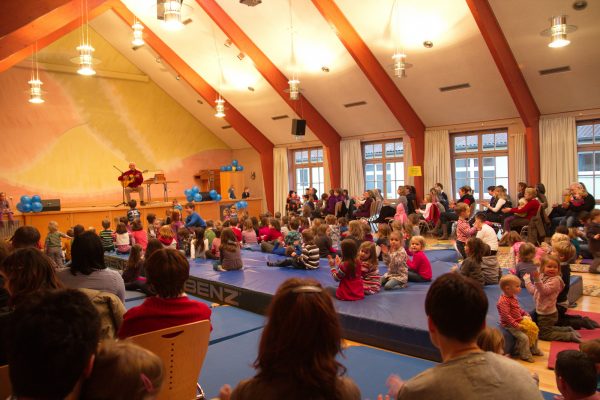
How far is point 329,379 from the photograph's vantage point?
1.31 m

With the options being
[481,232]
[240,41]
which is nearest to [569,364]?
[481,232]

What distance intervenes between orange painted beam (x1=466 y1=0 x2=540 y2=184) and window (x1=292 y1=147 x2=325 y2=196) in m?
6.83

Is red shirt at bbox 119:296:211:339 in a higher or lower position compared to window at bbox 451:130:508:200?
lower

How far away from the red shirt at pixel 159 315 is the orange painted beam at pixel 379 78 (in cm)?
819

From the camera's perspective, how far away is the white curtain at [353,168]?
14.2 meters

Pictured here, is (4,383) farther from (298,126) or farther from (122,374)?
(298,126)

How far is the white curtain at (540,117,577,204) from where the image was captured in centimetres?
1042

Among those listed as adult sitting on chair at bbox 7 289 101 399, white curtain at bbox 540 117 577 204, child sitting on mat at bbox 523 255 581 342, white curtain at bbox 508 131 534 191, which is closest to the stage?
child sitting on mat at bbox 523 255 581 342

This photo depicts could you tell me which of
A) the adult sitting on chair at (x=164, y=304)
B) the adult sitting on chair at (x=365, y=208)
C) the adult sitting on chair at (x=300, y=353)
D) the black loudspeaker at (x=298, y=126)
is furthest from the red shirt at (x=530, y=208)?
the adult sitting on chair at (x=300, y=353)

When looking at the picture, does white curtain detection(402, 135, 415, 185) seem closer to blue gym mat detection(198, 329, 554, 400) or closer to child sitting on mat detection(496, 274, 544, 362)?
child sitting on mat detection(496, 274, 544, 362)

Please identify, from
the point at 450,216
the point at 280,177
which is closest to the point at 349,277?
the point at 450,216

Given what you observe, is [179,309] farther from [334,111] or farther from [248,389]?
[334,111]

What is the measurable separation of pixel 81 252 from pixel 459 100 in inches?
394

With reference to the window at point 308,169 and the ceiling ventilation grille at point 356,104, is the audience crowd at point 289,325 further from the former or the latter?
the window at point 308,169
